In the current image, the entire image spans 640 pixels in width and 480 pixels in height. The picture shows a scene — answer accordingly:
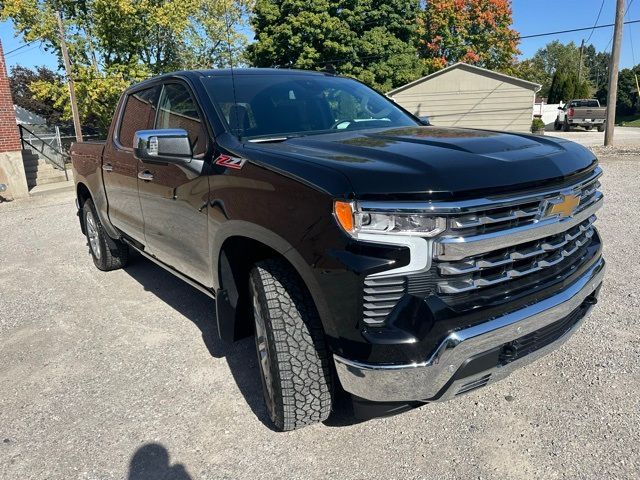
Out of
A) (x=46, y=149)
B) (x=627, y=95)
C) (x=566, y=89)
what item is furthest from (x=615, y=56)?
(x=627, y=95)

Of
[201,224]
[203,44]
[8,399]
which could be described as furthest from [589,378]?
[203,44]

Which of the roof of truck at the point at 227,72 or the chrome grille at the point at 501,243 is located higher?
the roof of truck at the point at 227,72

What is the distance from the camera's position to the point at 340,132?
316cm

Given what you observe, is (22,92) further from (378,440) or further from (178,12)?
(378,440)

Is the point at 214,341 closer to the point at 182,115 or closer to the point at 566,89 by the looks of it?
the point at 182,115

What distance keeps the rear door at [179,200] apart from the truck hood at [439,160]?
1.78 ft

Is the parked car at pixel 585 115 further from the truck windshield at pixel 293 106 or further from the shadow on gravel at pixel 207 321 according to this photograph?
the truck windshield at pixel 293 106

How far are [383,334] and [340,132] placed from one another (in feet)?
5.15

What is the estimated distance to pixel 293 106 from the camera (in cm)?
339

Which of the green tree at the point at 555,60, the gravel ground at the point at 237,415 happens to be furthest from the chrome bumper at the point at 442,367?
the green tree at the point at 555,60

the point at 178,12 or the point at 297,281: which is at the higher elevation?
the point at 178,12

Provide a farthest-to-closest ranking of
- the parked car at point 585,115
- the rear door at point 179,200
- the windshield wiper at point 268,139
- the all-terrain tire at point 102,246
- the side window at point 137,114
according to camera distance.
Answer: the parked car at point 585,115 → the all-terrain tire at point 102,246 → the side window at point 137,114 → the rear door at point 179,200 → the windshield wiper at point 268,139

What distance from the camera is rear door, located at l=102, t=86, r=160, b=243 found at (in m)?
4.02

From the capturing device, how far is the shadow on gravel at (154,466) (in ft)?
7.93
